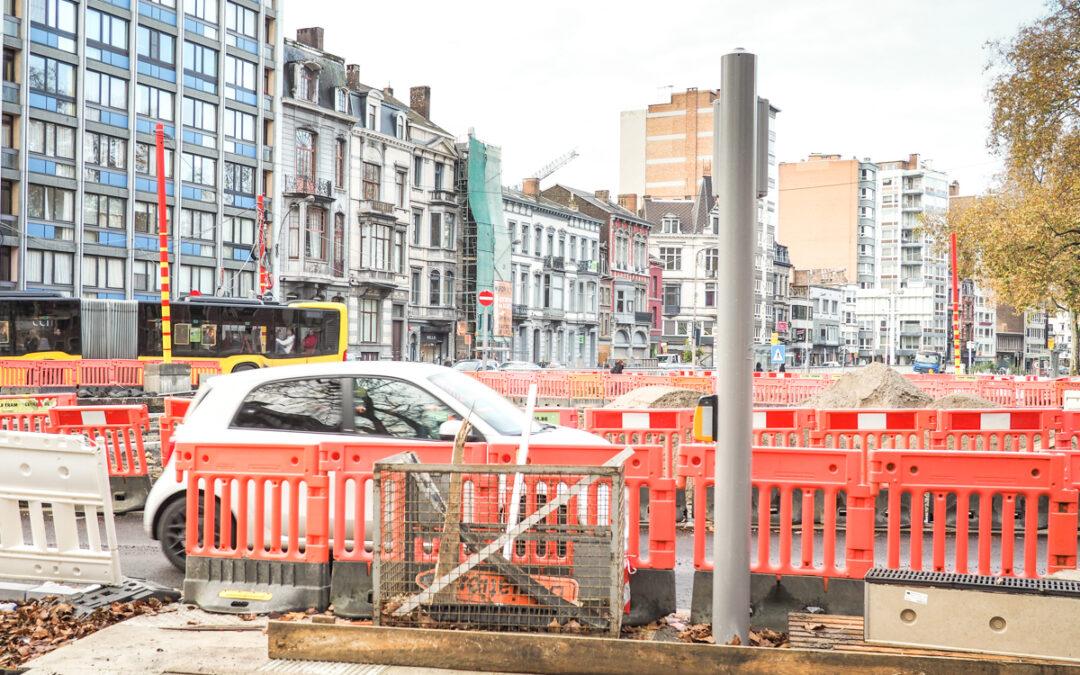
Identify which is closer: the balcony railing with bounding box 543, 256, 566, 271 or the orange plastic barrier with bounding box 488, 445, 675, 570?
the orange plastic barrier with bounding box 488, 445, 675, 570

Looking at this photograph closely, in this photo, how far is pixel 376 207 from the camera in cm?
6631

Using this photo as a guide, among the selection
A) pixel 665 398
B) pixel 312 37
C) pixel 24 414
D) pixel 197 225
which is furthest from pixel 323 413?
pixel 312 37

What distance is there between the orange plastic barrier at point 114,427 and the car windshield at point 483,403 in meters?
5.16

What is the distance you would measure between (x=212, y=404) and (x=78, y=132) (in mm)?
48151

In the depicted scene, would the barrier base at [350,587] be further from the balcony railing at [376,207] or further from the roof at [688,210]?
the roof at [688,210]

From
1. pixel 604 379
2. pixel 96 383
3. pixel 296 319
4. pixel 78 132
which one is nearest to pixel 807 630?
pixel 604 379

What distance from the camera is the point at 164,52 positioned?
190ft

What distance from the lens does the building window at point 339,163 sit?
6475 cm

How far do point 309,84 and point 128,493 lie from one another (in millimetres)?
55207

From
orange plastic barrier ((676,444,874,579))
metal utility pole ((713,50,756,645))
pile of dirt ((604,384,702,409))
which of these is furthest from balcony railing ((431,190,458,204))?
metal utility pole ((713,50,756,645))

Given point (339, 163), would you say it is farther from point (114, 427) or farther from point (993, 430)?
point (993, 430)

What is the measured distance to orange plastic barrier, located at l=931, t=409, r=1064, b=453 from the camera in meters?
13.2

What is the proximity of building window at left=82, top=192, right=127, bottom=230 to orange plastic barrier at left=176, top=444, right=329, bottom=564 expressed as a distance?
4948 cm

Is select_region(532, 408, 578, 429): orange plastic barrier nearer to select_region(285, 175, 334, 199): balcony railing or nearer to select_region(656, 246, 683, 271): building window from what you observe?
select_region(285, 175, 334, 199): balcony railing
